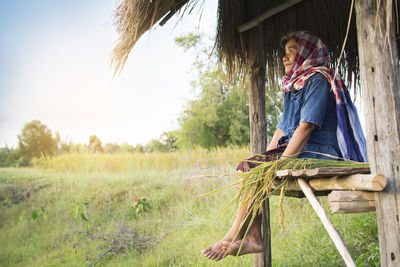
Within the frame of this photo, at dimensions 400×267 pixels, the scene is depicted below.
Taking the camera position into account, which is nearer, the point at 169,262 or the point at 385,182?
the point at 385,182

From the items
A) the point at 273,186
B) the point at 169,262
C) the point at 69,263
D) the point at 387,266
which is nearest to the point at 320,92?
the point at 273,186

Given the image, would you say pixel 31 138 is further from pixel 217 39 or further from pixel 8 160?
pixel 217 39

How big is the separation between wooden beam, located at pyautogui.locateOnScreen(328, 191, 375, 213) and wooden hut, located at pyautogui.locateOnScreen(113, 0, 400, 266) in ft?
0.26

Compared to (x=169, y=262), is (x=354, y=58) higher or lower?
higher

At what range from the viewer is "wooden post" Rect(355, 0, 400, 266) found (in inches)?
72.3

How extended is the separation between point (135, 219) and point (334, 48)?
4.85 m

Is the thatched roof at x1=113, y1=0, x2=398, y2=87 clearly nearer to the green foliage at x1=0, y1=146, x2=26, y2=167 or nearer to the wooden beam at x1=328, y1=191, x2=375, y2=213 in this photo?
the wooden beam at x1=328, y1=191, x2=375, y2=213

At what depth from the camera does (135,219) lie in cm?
674

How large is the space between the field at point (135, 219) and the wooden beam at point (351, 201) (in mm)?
987

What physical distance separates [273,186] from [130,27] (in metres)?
1.70

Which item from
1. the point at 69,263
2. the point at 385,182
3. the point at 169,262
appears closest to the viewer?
the point at 385,182

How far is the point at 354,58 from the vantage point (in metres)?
3.60

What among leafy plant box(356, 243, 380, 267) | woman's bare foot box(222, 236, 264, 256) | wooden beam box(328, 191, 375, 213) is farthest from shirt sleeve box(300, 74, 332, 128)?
leafy plant box(356, 243, 380, 267)

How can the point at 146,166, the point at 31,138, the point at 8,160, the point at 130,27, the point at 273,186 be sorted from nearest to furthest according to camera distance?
the point at 273,186, the point at 130,27, the point at 146,166, the point at 8,160, the point at 31,138
